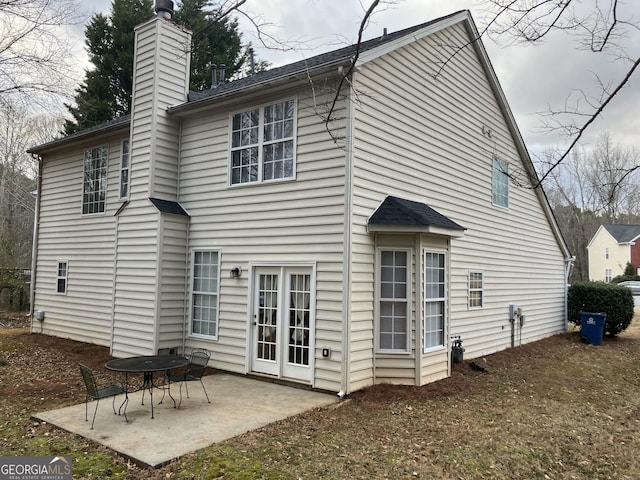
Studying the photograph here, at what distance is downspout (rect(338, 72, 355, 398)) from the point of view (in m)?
7.14

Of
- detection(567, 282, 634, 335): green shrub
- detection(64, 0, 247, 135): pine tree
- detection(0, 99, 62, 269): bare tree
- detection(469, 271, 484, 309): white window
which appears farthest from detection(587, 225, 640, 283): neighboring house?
detection(0, 99, 62, 269): bare tree

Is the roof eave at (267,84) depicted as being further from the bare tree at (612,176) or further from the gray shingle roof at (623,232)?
the gray shingle roof at (623,232)

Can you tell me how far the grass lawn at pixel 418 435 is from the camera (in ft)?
15.4

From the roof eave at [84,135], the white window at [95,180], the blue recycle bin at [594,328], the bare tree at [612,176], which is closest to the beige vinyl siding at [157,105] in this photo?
the roof eave at [84,135]

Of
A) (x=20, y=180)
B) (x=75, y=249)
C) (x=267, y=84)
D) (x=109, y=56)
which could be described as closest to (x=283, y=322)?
(x=267, y=84)

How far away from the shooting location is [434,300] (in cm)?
840

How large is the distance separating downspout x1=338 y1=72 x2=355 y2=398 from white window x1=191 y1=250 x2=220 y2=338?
3.04 metres

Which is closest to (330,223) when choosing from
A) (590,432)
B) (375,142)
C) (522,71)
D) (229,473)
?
(375,142)

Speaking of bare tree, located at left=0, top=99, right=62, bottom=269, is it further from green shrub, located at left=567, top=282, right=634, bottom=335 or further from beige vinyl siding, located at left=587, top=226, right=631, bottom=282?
beige vinyl siding, located at left=587, top=226, right=631, bottom=282

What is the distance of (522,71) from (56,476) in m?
7.03

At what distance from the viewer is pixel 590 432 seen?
19.9 feet

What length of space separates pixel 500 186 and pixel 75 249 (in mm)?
11810

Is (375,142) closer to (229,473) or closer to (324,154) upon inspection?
(324,154)

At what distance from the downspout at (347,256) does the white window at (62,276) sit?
9.18m
